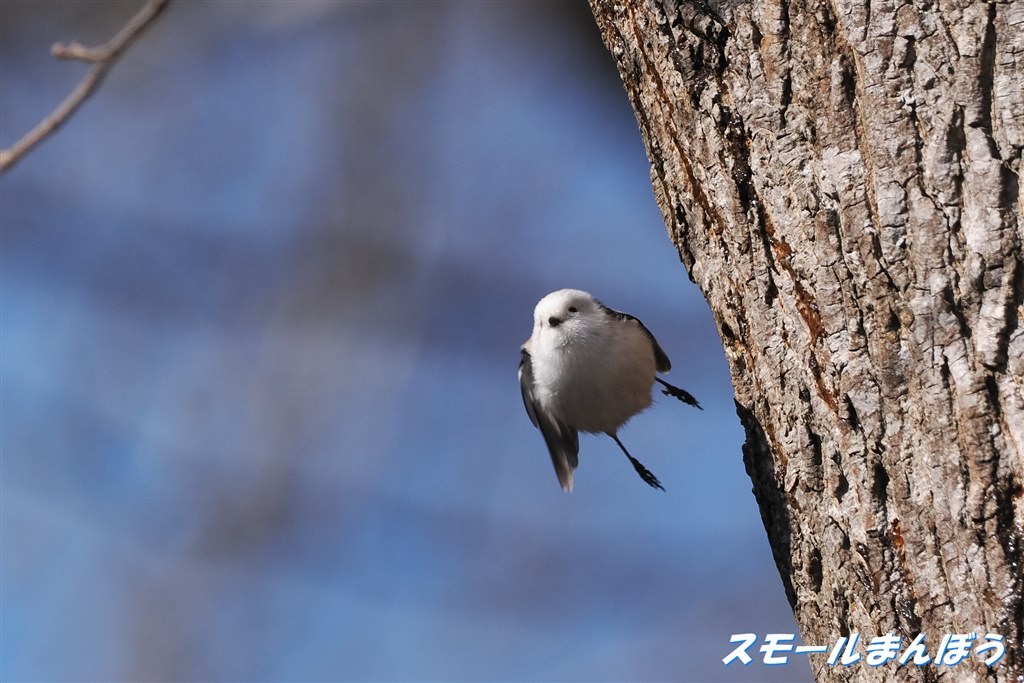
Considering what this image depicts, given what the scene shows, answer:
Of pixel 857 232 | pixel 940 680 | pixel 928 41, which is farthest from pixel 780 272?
pixel 940 680

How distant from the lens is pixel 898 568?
169cm

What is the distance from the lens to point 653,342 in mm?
3340

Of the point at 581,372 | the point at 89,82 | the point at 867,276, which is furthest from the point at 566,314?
the point at 89,82

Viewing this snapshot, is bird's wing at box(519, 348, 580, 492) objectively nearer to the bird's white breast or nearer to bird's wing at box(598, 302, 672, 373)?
the bird's white breast

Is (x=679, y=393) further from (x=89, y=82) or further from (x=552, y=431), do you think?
(x=89, y=82)

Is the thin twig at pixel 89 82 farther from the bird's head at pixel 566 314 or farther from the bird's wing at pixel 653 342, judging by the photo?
the bird's wing at pixel 653 342

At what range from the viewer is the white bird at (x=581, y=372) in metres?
3.13

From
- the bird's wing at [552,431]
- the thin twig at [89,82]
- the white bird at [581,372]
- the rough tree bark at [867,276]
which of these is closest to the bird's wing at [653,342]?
the white bird at [581,372]

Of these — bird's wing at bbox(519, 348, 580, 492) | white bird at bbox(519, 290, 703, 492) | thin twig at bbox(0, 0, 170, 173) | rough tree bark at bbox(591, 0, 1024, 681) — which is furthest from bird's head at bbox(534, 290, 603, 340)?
thin twig at bbox(0, 0, 170, 173)

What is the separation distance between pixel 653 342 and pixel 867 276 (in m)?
1.63

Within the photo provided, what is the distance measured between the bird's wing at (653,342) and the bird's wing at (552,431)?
0.99 ft

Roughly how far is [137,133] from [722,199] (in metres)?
4.27

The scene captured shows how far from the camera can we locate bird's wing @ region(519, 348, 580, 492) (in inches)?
130

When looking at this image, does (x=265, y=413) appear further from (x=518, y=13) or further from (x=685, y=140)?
(x=685, y=140)
